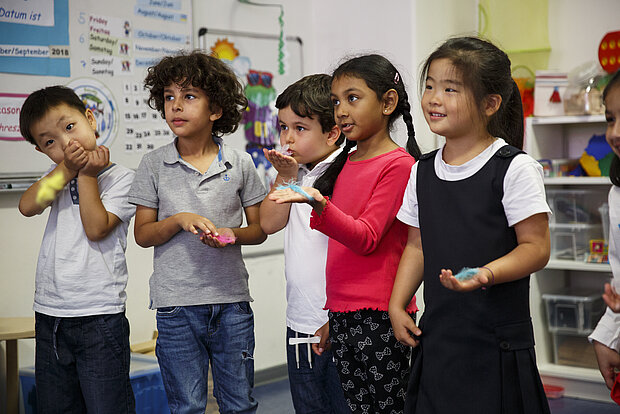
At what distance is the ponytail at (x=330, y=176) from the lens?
5.54 feet

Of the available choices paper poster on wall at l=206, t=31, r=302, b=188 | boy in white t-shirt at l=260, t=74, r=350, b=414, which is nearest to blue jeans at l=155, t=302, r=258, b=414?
boy in white t-shirt at l=260, t=74, r=350, b=414

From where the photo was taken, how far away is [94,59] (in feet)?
9.68

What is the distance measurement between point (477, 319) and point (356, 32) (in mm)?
2642

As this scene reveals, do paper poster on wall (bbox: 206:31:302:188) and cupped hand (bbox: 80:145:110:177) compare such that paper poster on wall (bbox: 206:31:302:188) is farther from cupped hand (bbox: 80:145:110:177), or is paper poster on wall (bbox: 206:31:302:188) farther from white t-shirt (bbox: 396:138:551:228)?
white t-shirt (bbox: 396:138:551:228)

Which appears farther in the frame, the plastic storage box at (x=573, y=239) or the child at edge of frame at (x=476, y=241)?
the plastic storage box at (x=573, y=239)

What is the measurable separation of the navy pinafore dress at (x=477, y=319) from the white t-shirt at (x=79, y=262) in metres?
0.99

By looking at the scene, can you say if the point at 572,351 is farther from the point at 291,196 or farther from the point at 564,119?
the point at 291,196

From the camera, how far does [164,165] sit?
6.15ft

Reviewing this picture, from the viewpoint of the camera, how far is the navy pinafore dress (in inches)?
51.2

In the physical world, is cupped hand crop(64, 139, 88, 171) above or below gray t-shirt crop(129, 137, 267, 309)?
above

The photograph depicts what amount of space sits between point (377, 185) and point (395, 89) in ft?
0.83

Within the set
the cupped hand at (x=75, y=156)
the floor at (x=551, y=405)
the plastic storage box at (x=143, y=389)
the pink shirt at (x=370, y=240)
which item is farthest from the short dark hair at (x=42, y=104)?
the floor at (x=551, y=405)

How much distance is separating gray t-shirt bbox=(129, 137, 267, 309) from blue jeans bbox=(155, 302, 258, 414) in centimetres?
4

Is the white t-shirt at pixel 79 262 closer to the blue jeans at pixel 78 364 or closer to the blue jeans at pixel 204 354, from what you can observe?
the blue jeans at pixel 78 364
